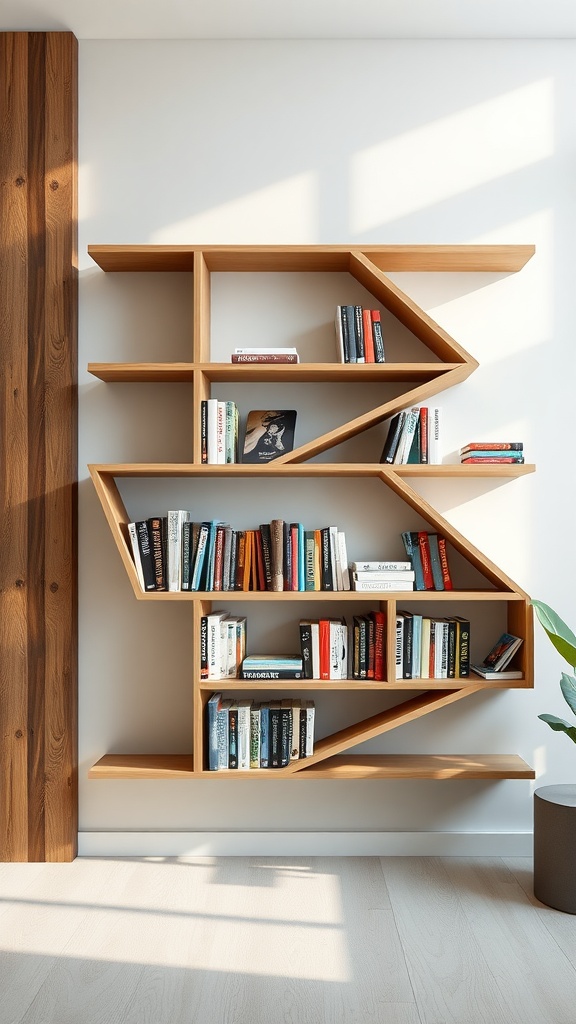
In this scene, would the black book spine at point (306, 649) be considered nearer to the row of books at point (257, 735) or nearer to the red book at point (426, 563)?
the row of books at point (257, 735)

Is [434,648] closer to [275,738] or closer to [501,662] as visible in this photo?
[501,662]

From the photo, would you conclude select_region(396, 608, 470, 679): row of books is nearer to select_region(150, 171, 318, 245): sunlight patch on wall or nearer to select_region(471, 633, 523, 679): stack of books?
select_region(471, 633, 523, 679): stack of books

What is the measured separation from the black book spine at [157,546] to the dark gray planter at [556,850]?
1356 millimetres

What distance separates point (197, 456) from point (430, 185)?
128 cm

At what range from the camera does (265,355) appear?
2.54 m

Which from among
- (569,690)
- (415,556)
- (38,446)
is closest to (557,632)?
(569,690)

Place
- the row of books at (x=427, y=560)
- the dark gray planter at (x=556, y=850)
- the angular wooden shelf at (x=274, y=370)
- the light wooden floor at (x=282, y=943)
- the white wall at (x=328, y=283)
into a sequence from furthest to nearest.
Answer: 1. the white wall at (x=328, y=283)
2. the row of books at (x=427, y=560)
3. the angular wooden shelf at (x=274, y=370)
4. the dark gray planter at (x=556, y=850)
5. the light wooden floor at (x=282, y=943)

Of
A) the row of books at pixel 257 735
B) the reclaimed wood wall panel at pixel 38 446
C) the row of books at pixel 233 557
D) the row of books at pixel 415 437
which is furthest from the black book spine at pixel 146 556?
the row of books at pixel 415 437

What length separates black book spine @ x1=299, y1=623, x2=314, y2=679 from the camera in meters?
2.56

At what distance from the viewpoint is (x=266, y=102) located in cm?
279

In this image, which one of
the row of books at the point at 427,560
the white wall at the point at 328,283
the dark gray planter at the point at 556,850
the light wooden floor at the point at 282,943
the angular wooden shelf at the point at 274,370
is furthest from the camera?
the white wall at the point at 328,283

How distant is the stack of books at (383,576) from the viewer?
254 centimetres

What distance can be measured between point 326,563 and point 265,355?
27.4 inches

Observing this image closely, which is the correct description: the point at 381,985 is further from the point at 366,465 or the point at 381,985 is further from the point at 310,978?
the point at 366,465
